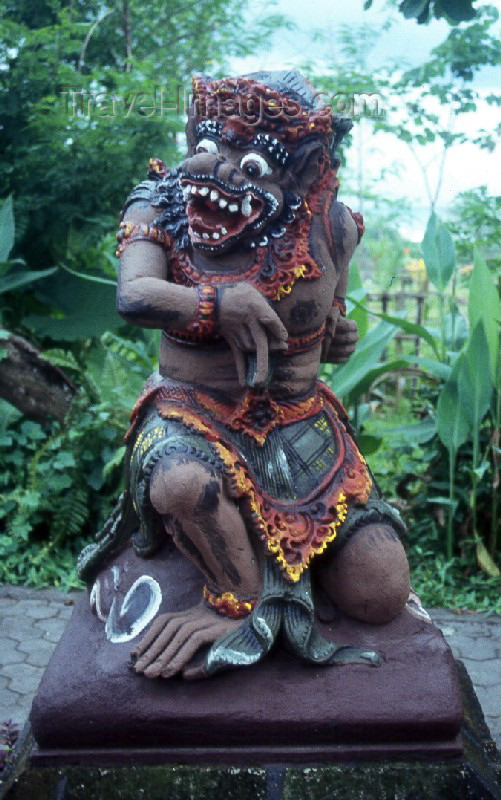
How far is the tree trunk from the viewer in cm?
482

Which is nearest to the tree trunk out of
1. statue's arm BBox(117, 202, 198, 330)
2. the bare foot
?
statue's arm BBox(117, 202, 198, 330)

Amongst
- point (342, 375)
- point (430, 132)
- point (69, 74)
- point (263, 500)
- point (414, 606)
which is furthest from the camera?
point (430, 132)

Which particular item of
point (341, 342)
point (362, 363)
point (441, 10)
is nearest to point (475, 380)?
point (362, 363)

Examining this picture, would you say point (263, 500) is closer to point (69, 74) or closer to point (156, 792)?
point (156, 792)

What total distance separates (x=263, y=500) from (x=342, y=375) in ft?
6.28

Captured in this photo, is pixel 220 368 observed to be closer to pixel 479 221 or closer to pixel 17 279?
pixel 17 279

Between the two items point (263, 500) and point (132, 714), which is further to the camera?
point (263, 500)

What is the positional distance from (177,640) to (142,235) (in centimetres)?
102

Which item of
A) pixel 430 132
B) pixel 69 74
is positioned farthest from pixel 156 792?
pixel 430 132

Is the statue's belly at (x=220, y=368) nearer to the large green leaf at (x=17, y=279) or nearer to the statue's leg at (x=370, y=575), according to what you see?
the statue's leg at (x=370, y=575)

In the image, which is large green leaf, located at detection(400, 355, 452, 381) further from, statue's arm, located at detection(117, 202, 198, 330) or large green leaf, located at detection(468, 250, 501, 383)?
statue's arm, located at detection(117, 202, 198, 330)

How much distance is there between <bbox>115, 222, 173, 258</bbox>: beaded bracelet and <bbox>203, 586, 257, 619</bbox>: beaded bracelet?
0.90 metres

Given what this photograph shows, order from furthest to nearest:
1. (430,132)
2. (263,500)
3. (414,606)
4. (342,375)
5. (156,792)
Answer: (430,132) → (342,375) → (414,606) → (263,500) → (156,792)

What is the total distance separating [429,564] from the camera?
14.2 feet
